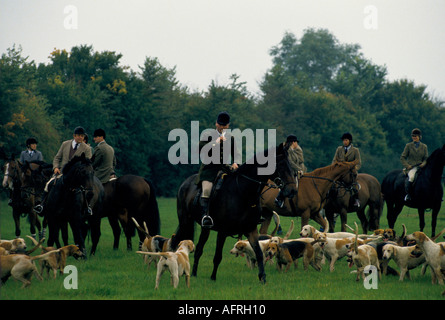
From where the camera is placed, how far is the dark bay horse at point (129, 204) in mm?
15258

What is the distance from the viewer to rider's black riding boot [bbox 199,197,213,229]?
1041 centimetres

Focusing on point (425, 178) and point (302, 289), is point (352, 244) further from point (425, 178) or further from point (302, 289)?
point (425, 178)

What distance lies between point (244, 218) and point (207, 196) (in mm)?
793

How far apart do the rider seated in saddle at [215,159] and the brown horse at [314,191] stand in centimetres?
486

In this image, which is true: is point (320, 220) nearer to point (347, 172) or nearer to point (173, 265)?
point (347, 172)

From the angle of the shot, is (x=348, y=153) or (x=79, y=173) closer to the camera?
(x=79, y=173)

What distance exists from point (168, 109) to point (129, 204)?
36251 mm

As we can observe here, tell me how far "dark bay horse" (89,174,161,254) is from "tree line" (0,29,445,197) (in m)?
18.6

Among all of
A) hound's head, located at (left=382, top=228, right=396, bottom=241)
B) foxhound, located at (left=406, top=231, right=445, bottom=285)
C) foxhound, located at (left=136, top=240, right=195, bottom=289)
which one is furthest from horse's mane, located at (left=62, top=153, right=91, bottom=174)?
foxhound, located at (left=406, top=231, right=445, bottom=285)

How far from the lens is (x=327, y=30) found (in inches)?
3885

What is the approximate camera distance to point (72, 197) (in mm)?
12766

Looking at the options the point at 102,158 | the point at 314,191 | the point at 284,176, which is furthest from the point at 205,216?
the point at 314,191

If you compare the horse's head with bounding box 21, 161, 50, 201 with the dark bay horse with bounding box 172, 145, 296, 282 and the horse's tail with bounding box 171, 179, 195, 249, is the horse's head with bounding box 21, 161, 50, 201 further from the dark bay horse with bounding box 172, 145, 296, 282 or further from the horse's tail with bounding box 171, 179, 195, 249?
the dark bay horse with bounding box 172, 145, 296, 282

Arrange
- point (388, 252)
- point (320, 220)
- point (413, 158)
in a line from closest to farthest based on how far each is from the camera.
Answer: point (388, 252) < point (320, 220) < point (413, 158)
